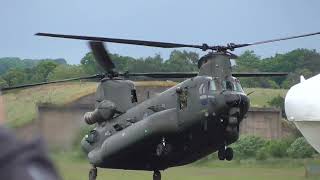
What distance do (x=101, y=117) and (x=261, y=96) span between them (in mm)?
30268

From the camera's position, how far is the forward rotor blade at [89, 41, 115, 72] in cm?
2136

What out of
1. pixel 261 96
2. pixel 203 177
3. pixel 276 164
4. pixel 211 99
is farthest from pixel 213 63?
pixel 261 96

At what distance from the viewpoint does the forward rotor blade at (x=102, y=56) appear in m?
21.4

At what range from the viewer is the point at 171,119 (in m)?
18.2

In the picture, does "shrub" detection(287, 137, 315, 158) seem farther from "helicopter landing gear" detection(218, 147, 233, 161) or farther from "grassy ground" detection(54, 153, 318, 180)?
"helicopter landing gear" detection(218, 147, 233, 161)

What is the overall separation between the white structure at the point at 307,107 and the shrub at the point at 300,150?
9823 mm

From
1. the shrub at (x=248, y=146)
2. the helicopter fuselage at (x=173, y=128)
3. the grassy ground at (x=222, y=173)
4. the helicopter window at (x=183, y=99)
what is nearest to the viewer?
the helicopter fuselage at (x=173, y=128)

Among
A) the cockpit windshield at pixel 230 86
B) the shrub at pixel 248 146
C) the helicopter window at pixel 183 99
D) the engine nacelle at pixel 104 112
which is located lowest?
the shrub at pixel 248 146

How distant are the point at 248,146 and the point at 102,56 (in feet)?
39.0

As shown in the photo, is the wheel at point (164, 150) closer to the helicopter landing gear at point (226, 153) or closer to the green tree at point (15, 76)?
the helicopter landing gear at point (226, 153)

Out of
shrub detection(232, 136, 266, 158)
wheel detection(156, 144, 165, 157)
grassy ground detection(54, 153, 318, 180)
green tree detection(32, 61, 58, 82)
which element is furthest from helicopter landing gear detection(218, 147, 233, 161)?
green tree detection(32, 61, 58, 82)

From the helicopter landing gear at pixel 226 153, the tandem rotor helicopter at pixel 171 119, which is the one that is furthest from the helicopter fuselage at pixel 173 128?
the helicopter landing gear at pixel 226 153

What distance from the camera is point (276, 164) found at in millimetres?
26531

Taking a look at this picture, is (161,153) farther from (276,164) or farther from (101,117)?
(276,164)
